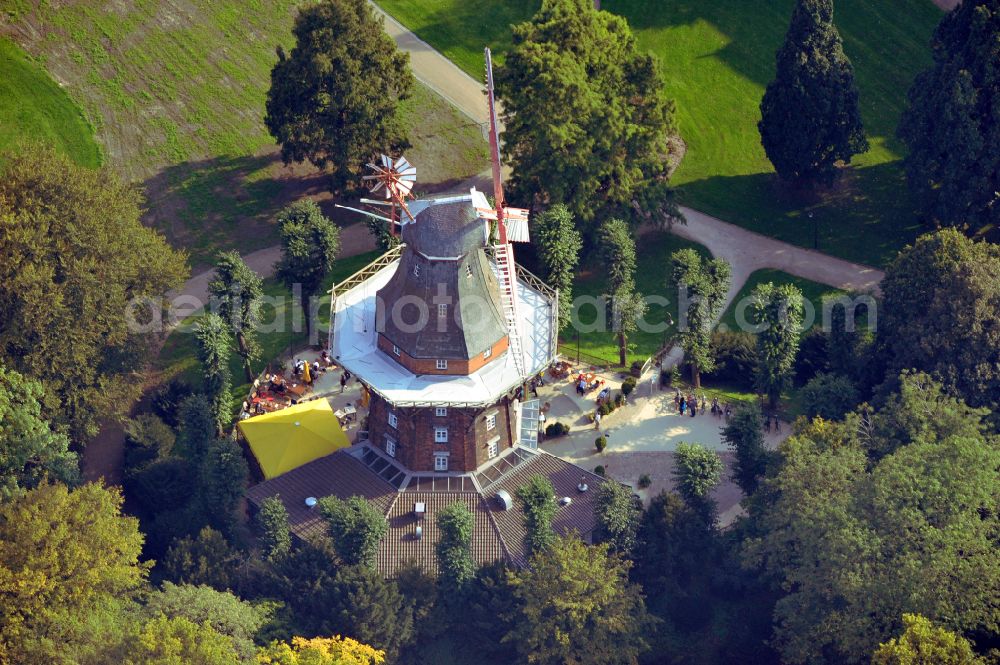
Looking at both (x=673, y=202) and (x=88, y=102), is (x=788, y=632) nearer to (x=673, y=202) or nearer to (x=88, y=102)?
(x=673, y=202)

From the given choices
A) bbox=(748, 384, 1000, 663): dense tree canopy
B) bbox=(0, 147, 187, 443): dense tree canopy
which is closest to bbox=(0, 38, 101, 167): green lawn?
bbox=(0, 147, 187, 443): dense tree canopy

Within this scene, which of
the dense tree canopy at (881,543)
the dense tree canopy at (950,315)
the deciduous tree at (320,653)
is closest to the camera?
the dense tree canopy at (881,543)

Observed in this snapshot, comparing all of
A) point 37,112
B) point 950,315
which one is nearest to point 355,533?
point 950,315

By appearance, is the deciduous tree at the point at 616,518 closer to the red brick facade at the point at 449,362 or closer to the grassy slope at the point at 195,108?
the red brick facade at the point at 449,362

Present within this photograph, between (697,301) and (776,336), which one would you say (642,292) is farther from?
(776,336)

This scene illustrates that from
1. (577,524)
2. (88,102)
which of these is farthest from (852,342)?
(88,102)

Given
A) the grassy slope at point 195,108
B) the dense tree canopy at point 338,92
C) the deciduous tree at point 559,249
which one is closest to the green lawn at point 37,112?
the grassy slope at point 195,108
